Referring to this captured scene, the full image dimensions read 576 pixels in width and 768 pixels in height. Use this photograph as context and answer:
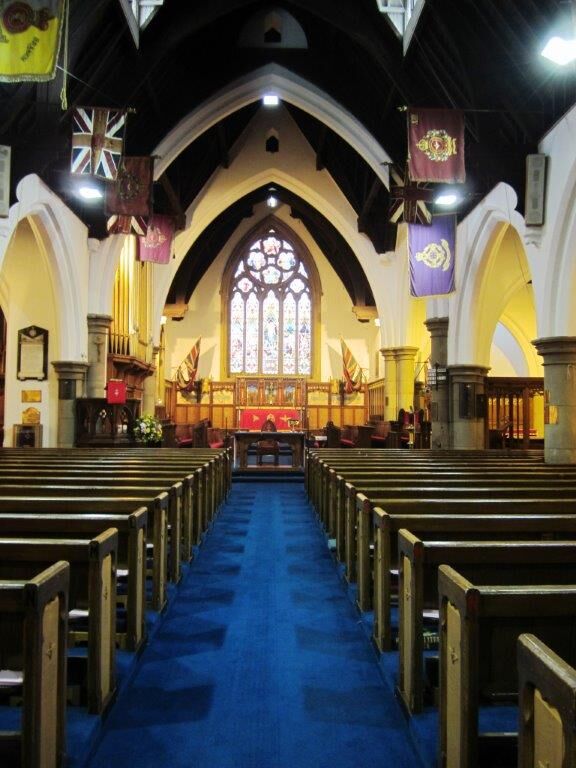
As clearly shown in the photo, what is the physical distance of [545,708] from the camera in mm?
1440

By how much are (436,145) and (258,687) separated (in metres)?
7.84

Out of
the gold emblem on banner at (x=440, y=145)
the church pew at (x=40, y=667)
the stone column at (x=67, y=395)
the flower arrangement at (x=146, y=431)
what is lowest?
the church pew at (x=40, y=667)

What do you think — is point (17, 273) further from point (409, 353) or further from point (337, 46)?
point (409, 353)

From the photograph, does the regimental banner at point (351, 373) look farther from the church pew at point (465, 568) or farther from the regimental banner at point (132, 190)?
the church pew at point (465, 568)

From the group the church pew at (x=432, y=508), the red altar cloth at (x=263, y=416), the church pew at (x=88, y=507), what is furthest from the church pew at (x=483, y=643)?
the red altar cloth at (x=263, y=416)

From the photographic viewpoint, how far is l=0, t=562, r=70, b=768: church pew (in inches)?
73.4

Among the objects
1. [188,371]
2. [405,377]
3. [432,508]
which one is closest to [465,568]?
[432,508]

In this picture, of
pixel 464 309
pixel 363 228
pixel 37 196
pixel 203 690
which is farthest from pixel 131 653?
pixel 363 228

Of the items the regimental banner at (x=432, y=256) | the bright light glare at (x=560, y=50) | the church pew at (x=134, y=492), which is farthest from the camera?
the regimental banner at (x=432, y=256)

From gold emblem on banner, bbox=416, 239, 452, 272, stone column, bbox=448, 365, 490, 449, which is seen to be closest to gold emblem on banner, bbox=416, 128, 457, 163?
gold emblem on banner, bbox=416, 239, 452, 272

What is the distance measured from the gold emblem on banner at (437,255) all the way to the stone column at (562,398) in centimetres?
315

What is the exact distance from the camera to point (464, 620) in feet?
6.41

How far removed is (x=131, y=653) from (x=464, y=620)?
192 centimetres

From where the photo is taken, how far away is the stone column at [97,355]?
13.0 meters
